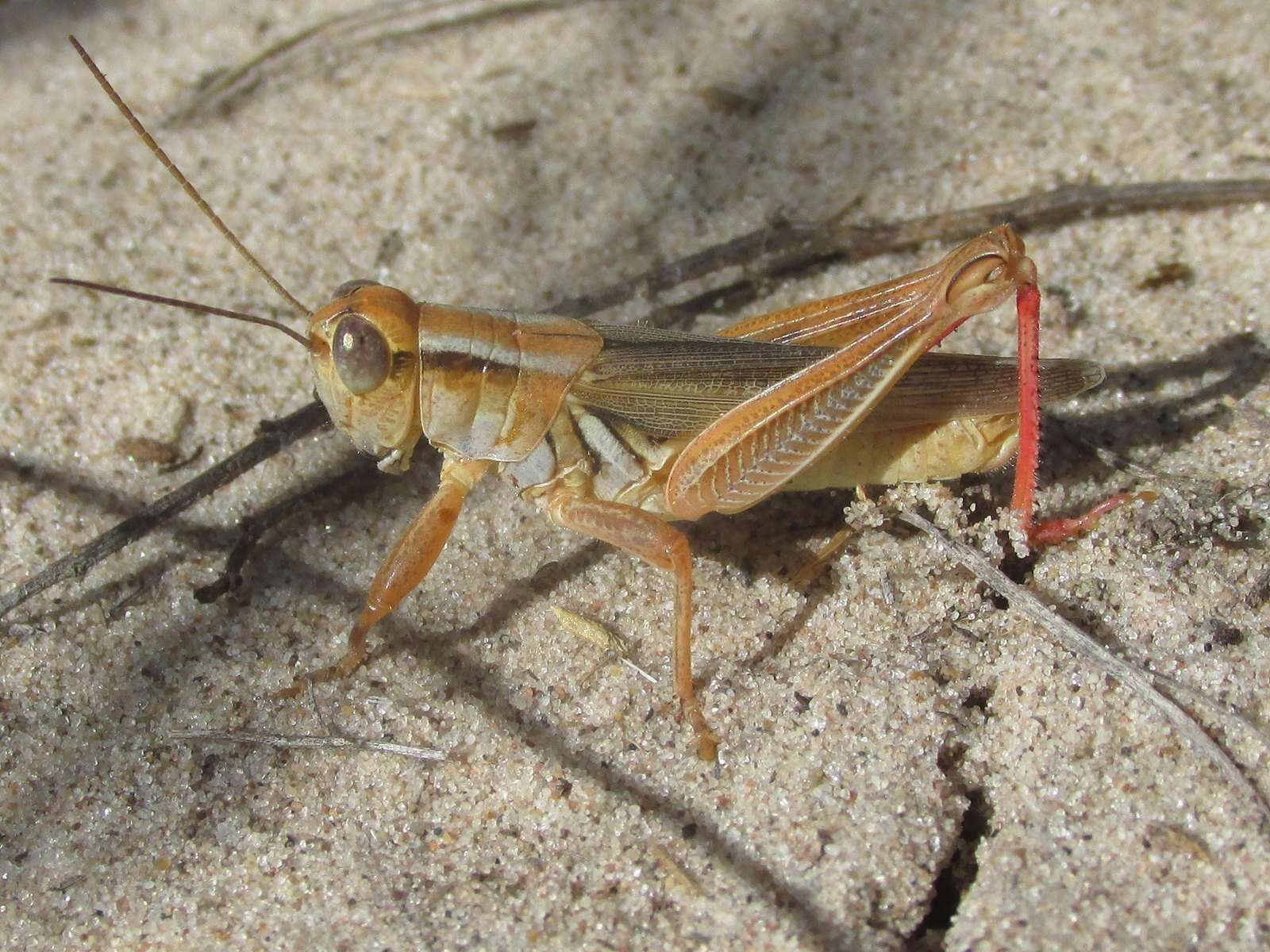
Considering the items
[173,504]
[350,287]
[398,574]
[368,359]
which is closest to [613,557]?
[398,574]

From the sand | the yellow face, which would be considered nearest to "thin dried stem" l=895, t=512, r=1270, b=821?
the sand

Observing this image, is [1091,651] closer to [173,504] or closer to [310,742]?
[310,742]

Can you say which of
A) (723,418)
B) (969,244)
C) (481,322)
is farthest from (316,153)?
(969,244)

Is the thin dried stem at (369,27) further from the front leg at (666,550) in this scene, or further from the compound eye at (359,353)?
the front leg at (666,550)

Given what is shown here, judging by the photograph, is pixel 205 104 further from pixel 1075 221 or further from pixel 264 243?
pixel 1075 221

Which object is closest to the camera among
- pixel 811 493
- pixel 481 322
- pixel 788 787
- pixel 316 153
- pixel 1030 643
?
pixel 788 787

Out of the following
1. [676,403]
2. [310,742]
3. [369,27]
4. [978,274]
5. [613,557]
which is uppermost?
[369,27]
